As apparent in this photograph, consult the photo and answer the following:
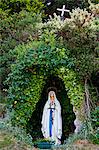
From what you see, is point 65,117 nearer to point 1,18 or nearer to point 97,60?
point 97,60

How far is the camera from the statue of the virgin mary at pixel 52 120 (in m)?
10.6

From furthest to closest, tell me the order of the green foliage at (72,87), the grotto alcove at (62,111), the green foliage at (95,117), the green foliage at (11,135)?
the grotto alcove at (62,111) < the green foliage at (72,87) < the green foliage at (95,117) < the green foliage at (11,135)

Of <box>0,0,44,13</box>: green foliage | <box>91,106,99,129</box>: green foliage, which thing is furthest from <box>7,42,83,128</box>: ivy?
<box>0,0,44,13</box>: green foliage

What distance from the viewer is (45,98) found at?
11289 mm

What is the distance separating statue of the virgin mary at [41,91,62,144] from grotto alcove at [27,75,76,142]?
0.39 m

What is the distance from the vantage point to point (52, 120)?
35.1ft

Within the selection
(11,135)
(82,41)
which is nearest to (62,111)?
(82,41)

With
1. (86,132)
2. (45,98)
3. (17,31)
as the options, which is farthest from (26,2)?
(86,132)

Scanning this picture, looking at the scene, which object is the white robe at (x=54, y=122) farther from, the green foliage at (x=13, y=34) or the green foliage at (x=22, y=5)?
the green foliage at (x=22, y=5)

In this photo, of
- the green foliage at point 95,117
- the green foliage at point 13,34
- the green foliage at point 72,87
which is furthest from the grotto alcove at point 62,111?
the green foliage at point 13,34

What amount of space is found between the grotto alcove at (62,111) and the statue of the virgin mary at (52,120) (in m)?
0.39

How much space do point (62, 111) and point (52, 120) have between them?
53 cm

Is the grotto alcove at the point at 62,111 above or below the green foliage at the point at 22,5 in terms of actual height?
below

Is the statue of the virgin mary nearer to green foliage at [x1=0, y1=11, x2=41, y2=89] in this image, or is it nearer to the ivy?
the ivy
